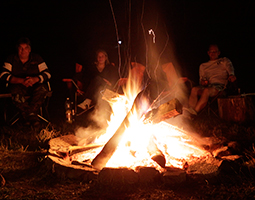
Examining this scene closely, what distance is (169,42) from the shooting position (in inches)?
239

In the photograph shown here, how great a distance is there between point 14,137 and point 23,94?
3.20ft

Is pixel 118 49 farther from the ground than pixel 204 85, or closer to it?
farther from the ground

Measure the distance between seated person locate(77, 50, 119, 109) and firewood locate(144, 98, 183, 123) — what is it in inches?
70.2

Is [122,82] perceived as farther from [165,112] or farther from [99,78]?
[165,112]

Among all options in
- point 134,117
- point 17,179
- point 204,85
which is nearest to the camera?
point 17,179

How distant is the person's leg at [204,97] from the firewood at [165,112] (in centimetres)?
172

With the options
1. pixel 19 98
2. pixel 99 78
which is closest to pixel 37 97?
pixel 19 98

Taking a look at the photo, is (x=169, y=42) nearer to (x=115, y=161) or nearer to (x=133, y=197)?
(x=115, y=161)

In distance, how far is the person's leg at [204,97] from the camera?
4098mm

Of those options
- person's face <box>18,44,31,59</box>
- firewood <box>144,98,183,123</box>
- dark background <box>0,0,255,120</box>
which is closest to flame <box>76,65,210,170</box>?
firewood <box>144,98,183,123</box>

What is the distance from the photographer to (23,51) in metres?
4.06

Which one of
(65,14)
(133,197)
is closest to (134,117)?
(133,197)

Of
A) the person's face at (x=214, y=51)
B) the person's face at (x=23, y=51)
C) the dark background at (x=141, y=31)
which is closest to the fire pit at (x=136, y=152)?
the person's face at (x=23, y=51)

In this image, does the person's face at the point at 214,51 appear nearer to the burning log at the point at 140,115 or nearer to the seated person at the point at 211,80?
the seated person at the point at 211,80
